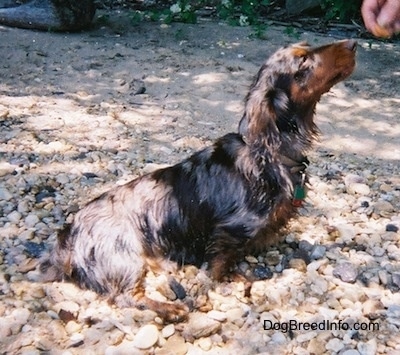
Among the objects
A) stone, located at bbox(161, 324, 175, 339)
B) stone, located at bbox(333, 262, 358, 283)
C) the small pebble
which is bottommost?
stone, located at bbox(161, 324, 175, 339)

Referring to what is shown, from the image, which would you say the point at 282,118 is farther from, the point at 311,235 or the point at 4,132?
the point at 4,132

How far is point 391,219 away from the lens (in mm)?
4453

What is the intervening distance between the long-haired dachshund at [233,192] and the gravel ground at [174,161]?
0.70 ft

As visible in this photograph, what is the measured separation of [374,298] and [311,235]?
2.49ft

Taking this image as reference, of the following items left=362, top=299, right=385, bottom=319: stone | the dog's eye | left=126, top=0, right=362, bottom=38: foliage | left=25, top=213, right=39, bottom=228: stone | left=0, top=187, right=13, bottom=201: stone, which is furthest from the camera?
left=126, top=0, right=362, bottom=38: foliage

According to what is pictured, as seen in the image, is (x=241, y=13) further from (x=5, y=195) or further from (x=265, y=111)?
(x=265, y=111)

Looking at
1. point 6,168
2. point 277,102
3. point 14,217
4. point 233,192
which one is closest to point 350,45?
point 277,102

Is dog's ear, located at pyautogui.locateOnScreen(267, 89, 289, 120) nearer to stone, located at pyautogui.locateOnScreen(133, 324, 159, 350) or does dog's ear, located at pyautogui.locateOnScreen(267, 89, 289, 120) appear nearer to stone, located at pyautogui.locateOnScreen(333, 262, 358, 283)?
stone, located at pyautogui.locateOnScreen(333, 262, 358, 283)

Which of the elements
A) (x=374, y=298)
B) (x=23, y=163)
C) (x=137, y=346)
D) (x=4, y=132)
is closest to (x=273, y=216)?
(x=374, y=298)

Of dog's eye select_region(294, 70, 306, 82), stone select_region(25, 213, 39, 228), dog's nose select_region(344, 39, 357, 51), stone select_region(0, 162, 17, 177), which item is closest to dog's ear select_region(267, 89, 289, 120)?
dog's eye select_region(294, 70, 306, 82)

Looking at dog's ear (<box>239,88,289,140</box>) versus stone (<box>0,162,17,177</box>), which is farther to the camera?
stone (<box>0,162,17,177</box>)

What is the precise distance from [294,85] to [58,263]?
1.78m

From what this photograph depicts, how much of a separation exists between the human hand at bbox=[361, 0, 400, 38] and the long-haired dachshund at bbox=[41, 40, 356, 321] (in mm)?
1128

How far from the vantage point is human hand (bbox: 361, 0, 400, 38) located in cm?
257
